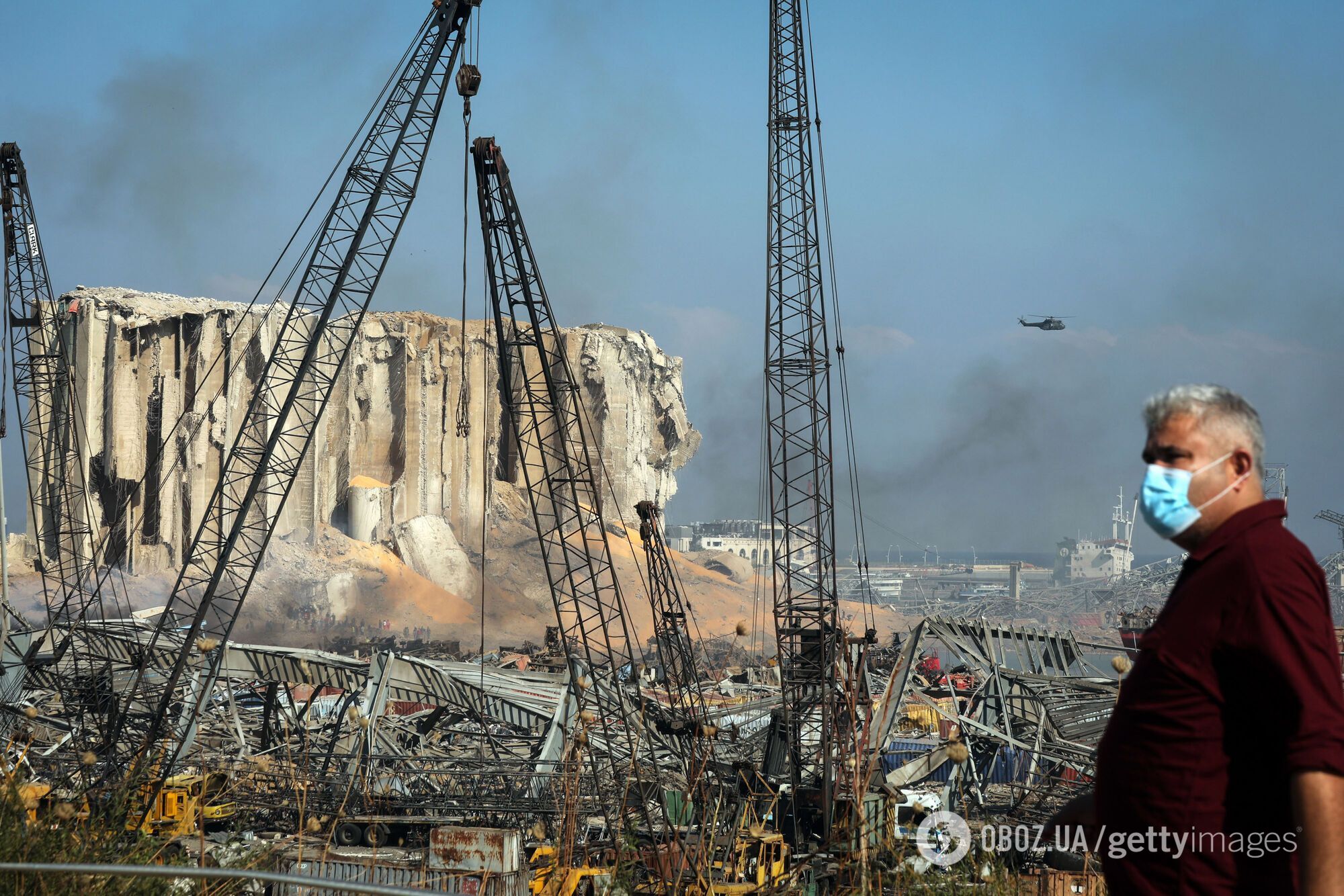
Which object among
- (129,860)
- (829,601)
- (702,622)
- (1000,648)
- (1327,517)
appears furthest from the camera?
(1327,517)

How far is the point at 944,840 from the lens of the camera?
820 cm

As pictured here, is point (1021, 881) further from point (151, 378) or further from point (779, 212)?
point (151, 378)

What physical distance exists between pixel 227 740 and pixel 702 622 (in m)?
59.8

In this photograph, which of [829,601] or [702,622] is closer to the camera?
[829,601]

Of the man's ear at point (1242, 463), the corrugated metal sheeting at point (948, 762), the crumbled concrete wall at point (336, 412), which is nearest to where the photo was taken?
the man's ear at point (1242, 463)

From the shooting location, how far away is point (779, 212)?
33.7m

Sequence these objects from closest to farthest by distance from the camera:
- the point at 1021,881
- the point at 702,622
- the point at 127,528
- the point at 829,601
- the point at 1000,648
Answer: the point at 1021,881 < the point at 1000,648 < the point at 829,601 < the point at 127,528 < the point at 702,622

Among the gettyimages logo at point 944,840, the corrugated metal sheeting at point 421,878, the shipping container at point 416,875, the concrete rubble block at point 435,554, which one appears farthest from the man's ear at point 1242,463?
the concrete rubble block at point 435,554

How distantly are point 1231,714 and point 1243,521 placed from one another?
367 millimetres

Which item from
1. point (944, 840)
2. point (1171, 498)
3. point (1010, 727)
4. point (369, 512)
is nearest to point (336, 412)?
point (369, 512)

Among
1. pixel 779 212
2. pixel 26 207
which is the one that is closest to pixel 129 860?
pixel 779 212

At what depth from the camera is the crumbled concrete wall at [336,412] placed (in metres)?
65.9

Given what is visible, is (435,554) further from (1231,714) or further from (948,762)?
(1231,714)

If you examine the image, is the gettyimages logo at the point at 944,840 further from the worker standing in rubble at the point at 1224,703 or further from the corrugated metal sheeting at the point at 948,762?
the corrugated metal sheeting at the point at 948,762
